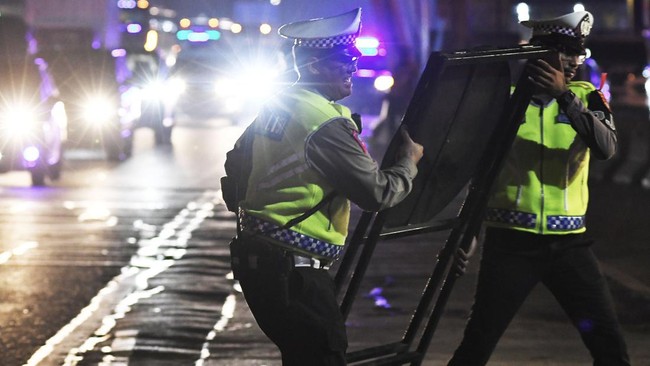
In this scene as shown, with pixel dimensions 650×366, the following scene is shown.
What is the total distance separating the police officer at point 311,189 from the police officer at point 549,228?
1.21 meters

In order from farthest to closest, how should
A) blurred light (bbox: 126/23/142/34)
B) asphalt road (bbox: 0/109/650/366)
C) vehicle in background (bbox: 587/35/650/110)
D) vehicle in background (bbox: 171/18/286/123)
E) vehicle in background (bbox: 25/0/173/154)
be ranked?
blurred light (bbox: 126/23/142/34), vehicle in background (bbox: 587/35/650/110), vehicle in background (bbox: 171/18/286/123), vehicle in background (bbox: 25/0/173/154), asphalt road (bbox: 0/109/650/366)

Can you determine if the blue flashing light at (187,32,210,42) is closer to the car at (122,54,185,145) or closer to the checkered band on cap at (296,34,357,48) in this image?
the car at (122,54,185,145)

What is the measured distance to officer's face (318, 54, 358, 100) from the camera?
4555 mm

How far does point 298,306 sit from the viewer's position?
4527 millimetres

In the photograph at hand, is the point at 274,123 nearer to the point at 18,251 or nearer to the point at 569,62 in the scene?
the point at 569,62

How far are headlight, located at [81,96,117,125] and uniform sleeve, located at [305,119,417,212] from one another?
1870 centimetres

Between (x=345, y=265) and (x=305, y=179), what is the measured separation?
16.1 inches

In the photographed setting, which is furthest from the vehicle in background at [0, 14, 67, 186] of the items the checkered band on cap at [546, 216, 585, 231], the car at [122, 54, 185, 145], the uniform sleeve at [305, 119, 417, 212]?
the uniform sleeve at [305, 119, 417, 212]

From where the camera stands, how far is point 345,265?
476cm

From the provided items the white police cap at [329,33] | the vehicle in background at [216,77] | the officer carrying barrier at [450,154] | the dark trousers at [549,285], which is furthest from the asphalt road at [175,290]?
the vehicle in background at [216,77]

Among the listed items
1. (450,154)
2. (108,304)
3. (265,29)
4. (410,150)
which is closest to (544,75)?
(450,154)

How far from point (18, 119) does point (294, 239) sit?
14.0 m

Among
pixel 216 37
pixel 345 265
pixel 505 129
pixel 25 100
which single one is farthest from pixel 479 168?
pixel 216 37

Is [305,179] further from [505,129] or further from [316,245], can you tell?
[505,129]
